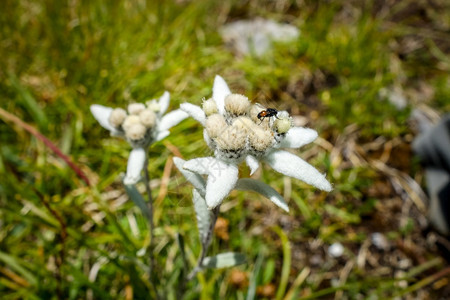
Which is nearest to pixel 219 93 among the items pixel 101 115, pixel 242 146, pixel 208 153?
pixel 208 153

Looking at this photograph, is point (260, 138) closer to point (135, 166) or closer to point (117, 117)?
point (135, 166)

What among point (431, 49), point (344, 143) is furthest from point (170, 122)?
point (431, 49)

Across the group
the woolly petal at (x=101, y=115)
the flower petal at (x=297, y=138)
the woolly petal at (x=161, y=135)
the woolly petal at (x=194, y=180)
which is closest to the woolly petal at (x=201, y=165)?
the woolly petal at (x=194, y=180)

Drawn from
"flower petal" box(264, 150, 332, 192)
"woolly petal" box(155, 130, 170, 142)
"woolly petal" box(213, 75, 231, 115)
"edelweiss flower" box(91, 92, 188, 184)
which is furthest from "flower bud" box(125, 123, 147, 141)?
"flower petal" box(264, 150, 332, 192)

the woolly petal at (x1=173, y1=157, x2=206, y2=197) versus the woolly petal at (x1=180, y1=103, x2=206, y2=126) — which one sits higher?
the woolly petal at (x1=180, y1=103, x2=206, y2=126)

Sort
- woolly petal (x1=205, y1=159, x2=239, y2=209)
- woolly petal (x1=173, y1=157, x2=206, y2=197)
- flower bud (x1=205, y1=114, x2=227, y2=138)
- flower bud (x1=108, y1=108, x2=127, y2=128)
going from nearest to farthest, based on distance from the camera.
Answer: woolly petal (x1=205, y1=159, x2=239, y2=209)
flower bud (x1=205, y1=114, x2=227, y2=138)
woolly petal (x1=173, y1=157, x2=206, y2=197)
flower bud (x1=108, y1=108, x2=127, y2=128)

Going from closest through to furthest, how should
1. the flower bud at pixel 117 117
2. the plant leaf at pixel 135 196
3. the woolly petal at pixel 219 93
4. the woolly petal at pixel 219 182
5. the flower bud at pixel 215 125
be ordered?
the woolly petal at pixel 219 182, the flower bud at pixel 215 125, the woolly petal at pixel 219 93, the flower bud at pixel 117 117, the plant leaf at pixel 135 196

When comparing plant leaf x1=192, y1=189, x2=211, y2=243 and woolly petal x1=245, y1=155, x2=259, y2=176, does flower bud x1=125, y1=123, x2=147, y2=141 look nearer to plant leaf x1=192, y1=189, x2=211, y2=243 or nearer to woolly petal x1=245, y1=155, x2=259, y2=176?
plant leaf x1=192, y1=189, x2=211, y2=243

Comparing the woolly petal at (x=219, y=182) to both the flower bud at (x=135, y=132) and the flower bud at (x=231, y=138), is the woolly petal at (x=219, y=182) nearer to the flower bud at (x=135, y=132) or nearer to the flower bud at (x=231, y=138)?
the flower bud at (x=231, y=138)
